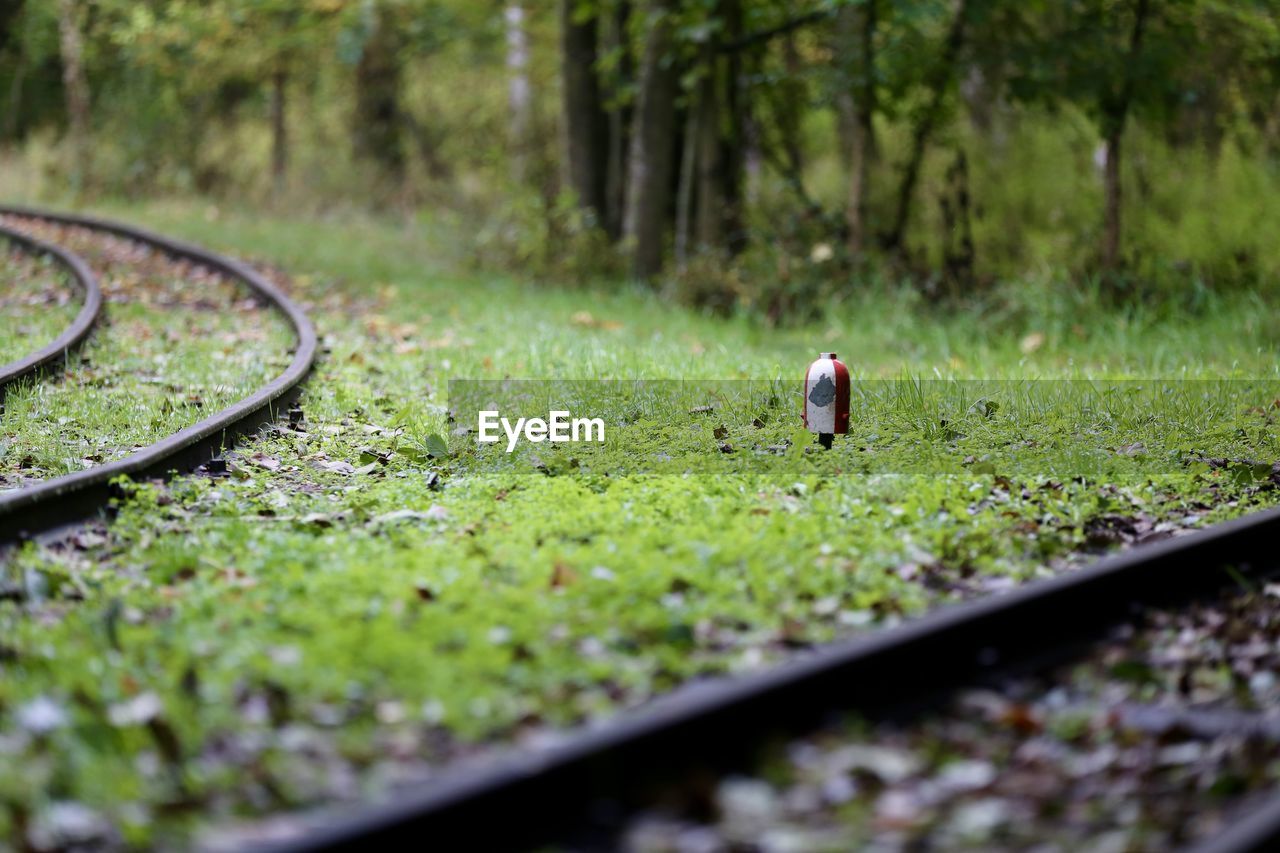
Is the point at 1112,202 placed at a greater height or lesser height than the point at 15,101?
lesser

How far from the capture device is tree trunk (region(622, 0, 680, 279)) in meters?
15.8

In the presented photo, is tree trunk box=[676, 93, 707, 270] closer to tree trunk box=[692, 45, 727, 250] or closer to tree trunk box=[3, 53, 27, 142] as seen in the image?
tree trunk box=[692, 45, 727, 250]

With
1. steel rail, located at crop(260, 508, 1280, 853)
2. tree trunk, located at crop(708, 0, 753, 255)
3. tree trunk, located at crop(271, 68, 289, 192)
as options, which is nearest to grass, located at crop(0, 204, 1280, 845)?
steel rail, located at crop(260, 508, 1280, 853)

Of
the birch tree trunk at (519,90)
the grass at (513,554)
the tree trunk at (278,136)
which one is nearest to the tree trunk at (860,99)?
the grass at (513,554)

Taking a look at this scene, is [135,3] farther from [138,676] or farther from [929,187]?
[138,676]

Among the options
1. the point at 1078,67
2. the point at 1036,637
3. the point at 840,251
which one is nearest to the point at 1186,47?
the point at 1078,67

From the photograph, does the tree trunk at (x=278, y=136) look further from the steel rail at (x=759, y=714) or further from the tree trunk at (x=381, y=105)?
the steel rail at (x=759, y=714)

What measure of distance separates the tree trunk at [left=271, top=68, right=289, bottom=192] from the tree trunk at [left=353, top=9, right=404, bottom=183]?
1.38 m

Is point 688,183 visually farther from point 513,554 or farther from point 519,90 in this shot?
point 513,554

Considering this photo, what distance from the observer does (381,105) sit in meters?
25.2

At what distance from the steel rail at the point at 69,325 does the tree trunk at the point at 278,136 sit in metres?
8.28

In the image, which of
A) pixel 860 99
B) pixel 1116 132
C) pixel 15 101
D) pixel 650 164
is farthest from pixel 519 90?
pixel 15 101

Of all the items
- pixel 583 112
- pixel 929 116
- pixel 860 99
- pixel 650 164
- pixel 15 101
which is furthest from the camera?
pixel 15 101

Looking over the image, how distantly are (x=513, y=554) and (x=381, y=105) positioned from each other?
2161cm
